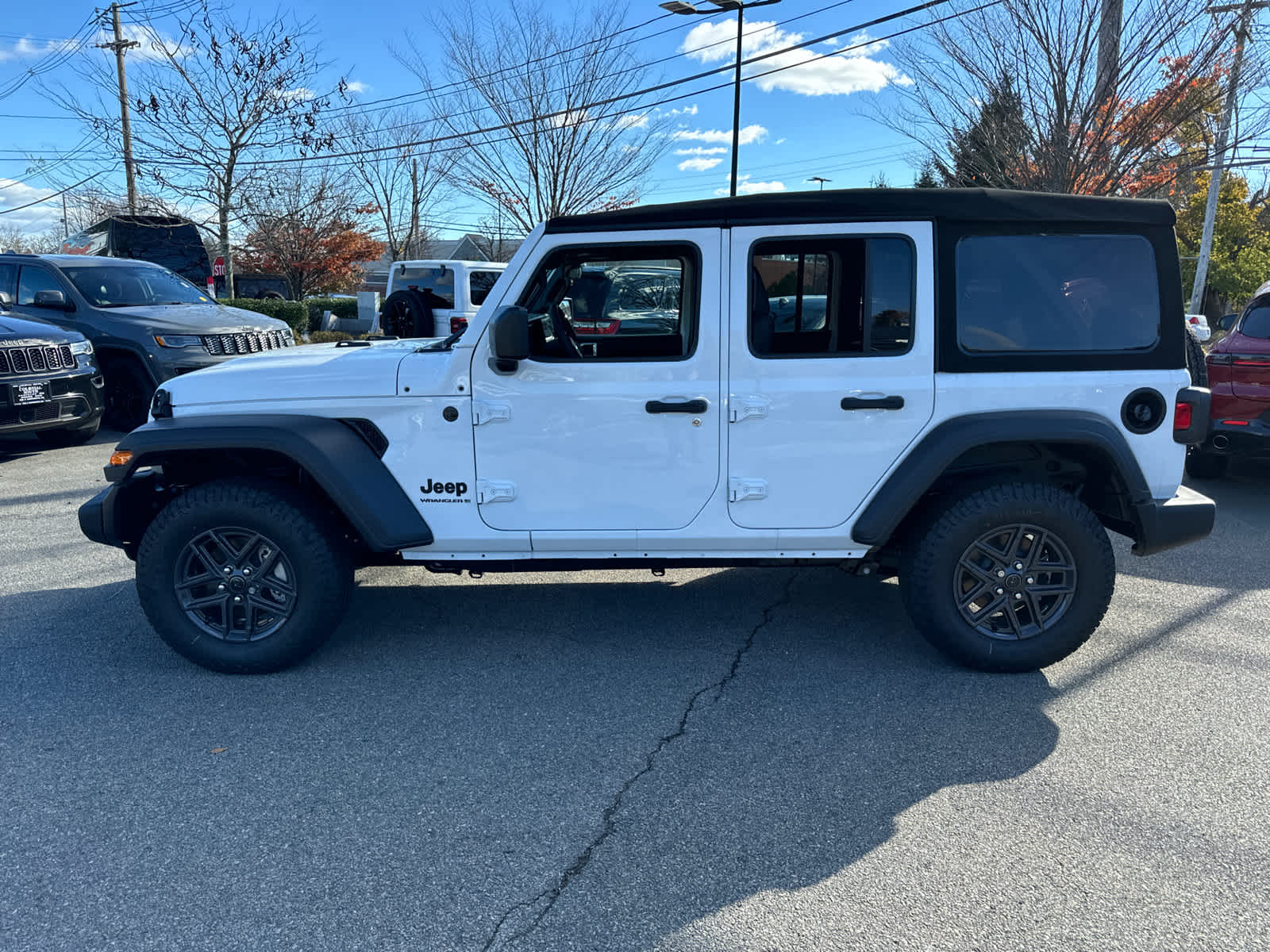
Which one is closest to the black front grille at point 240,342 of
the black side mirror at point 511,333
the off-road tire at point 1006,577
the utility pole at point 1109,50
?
the black side mirror at point 511,333

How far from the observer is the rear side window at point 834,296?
3615 mm

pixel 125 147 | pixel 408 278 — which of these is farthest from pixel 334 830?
pixel 125 147

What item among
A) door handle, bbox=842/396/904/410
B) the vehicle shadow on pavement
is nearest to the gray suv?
the vehicle shadow on pavement

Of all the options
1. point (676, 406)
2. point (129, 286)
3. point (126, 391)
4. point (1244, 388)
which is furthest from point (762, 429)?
point (129, 286)

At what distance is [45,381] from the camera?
786 cm

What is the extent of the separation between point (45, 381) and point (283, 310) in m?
12.9

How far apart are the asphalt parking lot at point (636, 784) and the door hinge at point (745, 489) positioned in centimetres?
77

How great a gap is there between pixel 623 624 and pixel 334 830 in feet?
6.21

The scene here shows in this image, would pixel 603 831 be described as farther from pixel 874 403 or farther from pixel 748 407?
pixel 874 403

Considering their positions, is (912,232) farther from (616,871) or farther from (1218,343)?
(1218,343)

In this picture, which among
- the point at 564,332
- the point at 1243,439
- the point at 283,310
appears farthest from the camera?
the point at 283,310

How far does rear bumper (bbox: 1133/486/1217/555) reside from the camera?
12.1 ft

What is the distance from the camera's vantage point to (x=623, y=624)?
4410mm

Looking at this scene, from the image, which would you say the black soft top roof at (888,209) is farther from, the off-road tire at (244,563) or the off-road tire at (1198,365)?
the off-road tire at (1198,365)
